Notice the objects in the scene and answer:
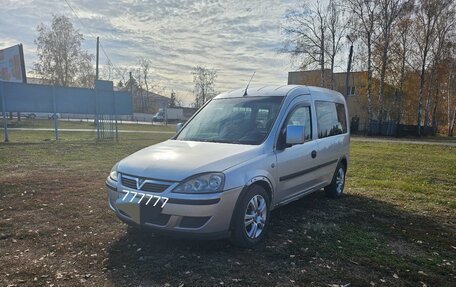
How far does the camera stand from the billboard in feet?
70.3

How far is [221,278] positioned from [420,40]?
3718 cm

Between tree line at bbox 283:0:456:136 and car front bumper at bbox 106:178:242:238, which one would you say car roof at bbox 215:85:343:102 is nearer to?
car front bumper at bbox 106:178:242:238

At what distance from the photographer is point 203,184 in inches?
137

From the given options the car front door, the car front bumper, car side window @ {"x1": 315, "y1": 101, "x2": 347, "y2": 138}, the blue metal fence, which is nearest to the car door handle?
the car front door

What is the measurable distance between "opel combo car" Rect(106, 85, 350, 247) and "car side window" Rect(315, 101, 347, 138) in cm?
4

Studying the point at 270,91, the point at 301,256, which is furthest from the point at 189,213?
the point at 270,91

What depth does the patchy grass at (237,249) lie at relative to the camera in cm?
328

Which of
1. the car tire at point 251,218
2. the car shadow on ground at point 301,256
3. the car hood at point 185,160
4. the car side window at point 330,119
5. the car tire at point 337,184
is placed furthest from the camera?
the car tire at point 337,184

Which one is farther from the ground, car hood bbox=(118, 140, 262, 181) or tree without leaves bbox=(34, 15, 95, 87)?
tree without leaves bbox=(34, 15, 95, 87)

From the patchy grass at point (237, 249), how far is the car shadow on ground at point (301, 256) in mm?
12

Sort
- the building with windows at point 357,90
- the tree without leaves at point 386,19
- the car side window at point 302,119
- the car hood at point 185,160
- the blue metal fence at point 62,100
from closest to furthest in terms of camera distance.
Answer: the car hood at point 185,160, the car side window at point 302,119, the blue metal fence at point 62,100, the tree without leaves at point 386,19, the building with windows at point 357,90

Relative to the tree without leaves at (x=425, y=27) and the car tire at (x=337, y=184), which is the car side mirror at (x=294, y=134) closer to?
the car tire at (x=337, y=184)

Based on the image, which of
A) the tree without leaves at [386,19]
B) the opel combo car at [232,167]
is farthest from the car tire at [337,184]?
the tree without leaves at [386,19]

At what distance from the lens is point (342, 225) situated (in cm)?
493
